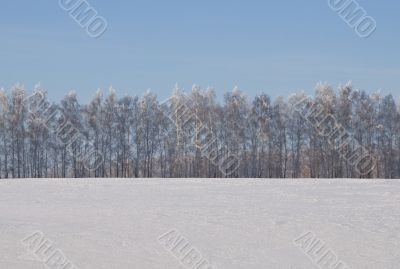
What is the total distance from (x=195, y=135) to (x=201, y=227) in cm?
3939

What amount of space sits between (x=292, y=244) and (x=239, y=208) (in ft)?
16.6

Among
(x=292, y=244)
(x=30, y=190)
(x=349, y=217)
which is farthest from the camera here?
(x=30, y=190)

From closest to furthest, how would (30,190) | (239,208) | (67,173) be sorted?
(239,208) → (30,190) → (67,173)

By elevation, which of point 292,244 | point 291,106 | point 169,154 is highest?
point 291,106

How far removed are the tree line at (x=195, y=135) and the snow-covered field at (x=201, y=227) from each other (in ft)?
102

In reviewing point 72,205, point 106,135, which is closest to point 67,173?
point 106,135

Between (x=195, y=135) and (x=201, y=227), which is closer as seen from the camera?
(x=201, y=227)

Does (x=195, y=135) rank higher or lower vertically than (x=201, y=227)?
higher

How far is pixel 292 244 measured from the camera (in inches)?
546

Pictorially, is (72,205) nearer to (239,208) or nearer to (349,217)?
(239,208)

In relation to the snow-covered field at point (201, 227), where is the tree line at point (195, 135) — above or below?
above

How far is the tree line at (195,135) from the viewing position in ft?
179

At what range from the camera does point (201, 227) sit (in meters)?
15.3

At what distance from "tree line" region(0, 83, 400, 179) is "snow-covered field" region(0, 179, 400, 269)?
31096 millimetres
